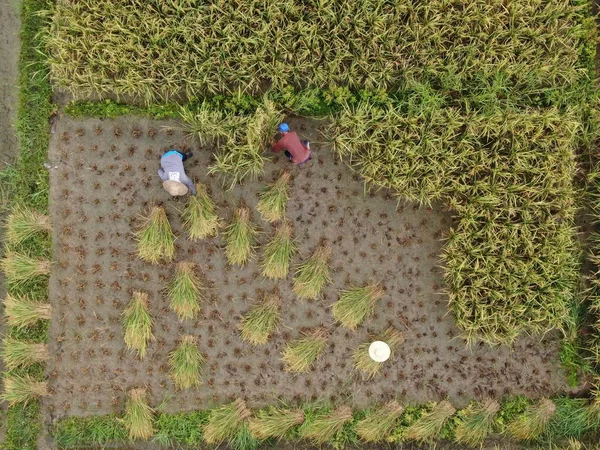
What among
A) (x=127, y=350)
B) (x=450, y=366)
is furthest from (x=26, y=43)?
(x=450, y=366)

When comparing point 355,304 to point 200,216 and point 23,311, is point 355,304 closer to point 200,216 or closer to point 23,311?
point 200,216

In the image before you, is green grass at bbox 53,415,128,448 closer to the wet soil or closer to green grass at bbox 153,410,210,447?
the wet soil

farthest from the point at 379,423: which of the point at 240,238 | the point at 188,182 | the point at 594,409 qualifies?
the point at 188,182

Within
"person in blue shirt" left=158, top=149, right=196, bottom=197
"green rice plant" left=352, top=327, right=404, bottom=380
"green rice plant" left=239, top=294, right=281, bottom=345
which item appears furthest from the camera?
"green rice plant" left=352, top=327, right=404, bottom=380

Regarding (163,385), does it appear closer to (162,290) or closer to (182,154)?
(162,290)

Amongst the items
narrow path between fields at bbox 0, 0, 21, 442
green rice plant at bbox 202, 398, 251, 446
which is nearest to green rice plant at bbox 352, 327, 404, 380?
green rice plant at bbox 202, 398, 251, 446

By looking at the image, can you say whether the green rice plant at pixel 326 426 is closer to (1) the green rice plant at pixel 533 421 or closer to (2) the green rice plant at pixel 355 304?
(2) the green rice plant at pixel 355 304
